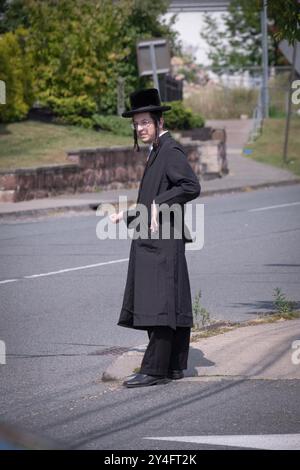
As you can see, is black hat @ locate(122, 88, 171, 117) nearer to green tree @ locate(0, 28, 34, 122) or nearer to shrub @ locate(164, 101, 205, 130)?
green tree @ locate(0, 28, 34, 122)

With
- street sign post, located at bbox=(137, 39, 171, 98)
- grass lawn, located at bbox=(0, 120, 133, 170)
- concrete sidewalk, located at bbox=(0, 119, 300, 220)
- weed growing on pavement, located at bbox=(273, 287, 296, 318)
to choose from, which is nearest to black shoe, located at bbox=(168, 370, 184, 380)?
weed growing on pavement, located at bbox=(273, 287, 296, 318)

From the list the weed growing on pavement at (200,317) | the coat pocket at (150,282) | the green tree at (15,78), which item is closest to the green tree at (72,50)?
the green tree at (15,78)

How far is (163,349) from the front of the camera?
7.34 meters

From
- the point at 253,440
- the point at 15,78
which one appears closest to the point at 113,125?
the point at 15,78

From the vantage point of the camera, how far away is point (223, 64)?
55812 millimetres

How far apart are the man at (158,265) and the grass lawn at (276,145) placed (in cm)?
2267

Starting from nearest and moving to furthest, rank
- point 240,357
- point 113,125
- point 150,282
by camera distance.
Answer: point 150,282, point 240,357, point 113,125

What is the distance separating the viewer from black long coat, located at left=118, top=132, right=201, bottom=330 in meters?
7.23

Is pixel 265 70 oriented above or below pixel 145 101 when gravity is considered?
below

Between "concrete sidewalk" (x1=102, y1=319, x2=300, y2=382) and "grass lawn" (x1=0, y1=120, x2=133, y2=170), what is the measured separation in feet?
44.3

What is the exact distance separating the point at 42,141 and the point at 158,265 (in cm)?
1784

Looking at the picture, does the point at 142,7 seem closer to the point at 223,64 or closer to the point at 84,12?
the point at 84,12

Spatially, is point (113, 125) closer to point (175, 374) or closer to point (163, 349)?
point (175, 374)

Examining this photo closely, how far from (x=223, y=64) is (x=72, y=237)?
Answer: 40.2 m
